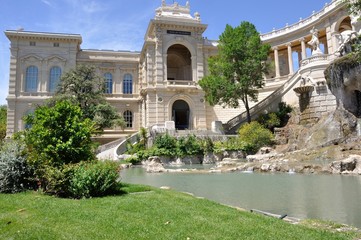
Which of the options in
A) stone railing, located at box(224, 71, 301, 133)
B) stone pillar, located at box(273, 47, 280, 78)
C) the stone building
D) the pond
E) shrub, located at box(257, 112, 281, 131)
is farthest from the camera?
stone pillar, located at box(273, 47, 280, 78)

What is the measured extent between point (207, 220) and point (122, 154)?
23.4 m

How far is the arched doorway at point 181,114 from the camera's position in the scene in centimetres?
3897

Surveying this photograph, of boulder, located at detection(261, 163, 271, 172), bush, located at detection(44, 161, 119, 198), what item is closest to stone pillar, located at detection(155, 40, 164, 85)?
boulder, located at detection(261, 163, 271, 172)

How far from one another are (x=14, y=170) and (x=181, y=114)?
32587 millimetres

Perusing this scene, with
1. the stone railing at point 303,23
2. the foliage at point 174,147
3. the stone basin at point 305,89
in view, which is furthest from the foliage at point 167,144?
the stone railing at point 303,23

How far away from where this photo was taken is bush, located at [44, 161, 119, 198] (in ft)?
26.7

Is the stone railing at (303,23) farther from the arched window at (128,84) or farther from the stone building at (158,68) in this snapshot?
the arched window at (128,84)

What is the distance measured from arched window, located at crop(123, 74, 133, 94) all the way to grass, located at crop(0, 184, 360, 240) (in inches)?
1467

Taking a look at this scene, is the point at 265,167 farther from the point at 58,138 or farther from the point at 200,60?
the point at 200,60

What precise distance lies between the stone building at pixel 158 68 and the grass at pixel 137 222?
28673 mm

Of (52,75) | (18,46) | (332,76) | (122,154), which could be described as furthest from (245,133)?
(18,46)

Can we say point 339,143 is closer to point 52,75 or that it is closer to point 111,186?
point 111,186

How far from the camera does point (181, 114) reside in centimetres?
4116

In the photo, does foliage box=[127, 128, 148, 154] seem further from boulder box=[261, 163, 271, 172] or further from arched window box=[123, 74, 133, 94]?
arched window box=[123, 74, 133, 94]
